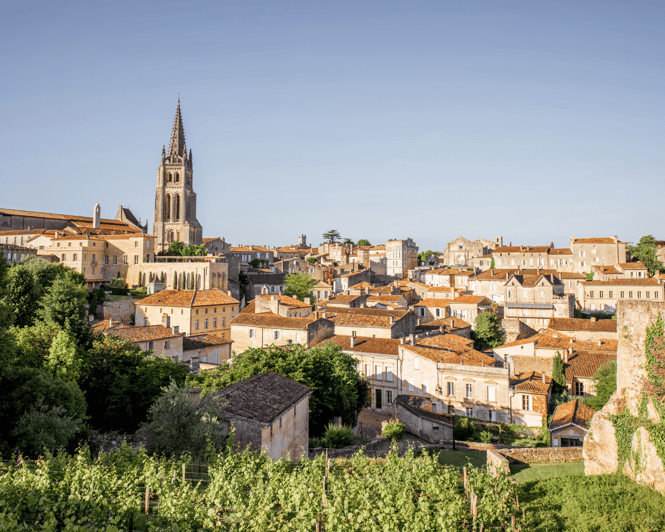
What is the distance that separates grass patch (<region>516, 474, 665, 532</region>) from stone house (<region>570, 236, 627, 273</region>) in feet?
240

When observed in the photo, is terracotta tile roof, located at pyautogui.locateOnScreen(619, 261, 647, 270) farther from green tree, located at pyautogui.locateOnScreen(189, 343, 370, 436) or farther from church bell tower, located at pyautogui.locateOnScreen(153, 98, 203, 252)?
church bell tower, located at pyautogui.locateOnScreen(153, 98, 203, 252)

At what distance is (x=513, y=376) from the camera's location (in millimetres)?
33656

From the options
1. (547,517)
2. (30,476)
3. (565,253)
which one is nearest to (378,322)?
(547,517)

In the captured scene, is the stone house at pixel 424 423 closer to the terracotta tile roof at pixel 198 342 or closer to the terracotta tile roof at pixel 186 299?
the terracotta tile roof at pixel 198 342

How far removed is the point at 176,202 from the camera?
9600 centimetres

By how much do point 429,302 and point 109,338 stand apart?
42992 mm

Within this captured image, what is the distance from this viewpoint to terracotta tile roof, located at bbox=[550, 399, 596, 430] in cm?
2662

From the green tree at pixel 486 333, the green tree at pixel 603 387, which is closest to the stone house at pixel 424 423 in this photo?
the green tree at pixel 603 387

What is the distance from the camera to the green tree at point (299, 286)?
237ft

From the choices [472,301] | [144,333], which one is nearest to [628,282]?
[472,301]

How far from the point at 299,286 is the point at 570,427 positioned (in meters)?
50.1

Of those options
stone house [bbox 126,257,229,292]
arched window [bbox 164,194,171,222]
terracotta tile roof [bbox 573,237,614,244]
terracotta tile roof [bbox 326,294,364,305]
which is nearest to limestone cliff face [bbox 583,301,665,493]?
terracotta tile roof [bbox 326,294,364,305]

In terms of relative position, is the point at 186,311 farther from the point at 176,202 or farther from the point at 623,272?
the point at 623,272

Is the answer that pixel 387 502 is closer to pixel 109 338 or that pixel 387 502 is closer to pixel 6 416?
pixel 6 416
